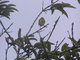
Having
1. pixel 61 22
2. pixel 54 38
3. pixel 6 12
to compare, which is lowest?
pixel 54 38

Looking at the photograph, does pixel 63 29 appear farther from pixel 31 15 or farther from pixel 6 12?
pixel 6 12

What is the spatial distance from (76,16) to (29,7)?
2.27 feet

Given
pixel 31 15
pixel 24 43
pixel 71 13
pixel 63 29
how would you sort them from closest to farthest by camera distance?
pixel 24 43
pixel 31 15
pixel 63 29
pixel 71 13

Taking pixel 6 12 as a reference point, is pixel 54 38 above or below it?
below

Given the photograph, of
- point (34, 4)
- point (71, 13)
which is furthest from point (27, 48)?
point (71, 13)

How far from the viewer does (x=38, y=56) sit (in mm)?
531

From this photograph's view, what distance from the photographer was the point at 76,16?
240 centimetres

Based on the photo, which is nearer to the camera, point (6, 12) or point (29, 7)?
point (6, 12)

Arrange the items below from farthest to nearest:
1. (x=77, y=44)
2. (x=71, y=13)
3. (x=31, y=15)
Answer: (x=71, y=13) < (x=31, y=15) < (x=77, y=44)

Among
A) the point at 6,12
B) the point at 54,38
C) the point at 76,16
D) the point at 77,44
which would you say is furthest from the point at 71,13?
the point at 77,44

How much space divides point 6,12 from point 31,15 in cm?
121

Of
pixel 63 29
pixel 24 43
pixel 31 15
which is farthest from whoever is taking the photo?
pixel 63 29

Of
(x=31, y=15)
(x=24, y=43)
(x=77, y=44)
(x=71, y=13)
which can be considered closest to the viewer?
(x=77, y=44)

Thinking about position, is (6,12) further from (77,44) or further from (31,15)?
(31,15)
